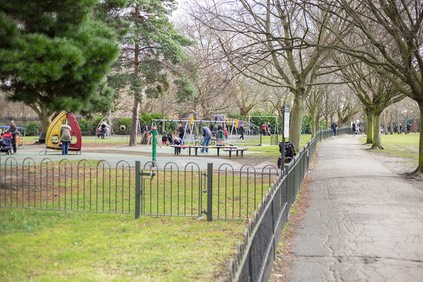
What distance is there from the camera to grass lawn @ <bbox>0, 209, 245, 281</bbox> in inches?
231

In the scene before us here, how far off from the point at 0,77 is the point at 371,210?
329 inches

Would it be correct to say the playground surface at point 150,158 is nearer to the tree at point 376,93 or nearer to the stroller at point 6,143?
the stroller at point 6,143

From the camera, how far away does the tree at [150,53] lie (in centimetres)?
3206

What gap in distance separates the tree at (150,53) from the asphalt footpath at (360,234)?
19.5m

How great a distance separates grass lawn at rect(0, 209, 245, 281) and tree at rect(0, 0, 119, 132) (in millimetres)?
2528

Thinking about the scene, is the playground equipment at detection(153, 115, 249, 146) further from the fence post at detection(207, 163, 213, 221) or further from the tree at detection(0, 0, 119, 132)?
the fence post at detection(207, 163, 213, 221)

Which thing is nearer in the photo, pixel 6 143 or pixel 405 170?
pixel 405 170

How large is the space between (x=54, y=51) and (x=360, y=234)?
6.13m

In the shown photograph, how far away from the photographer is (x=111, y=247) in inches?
278

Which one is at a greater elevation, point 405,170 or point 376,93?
point 376,93

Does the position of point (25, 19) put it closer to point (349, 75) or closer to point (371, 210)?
point (371, 210)

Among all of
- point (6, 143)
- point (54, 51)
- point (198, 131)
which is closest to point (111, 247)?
point (54, 51)

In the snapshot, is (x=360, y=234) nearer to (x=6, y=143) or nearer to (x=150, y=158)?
(x=150, y=158)

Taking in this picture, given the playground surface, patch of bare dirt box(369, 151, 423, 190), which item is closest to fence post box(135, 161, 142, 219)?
the playground surface
